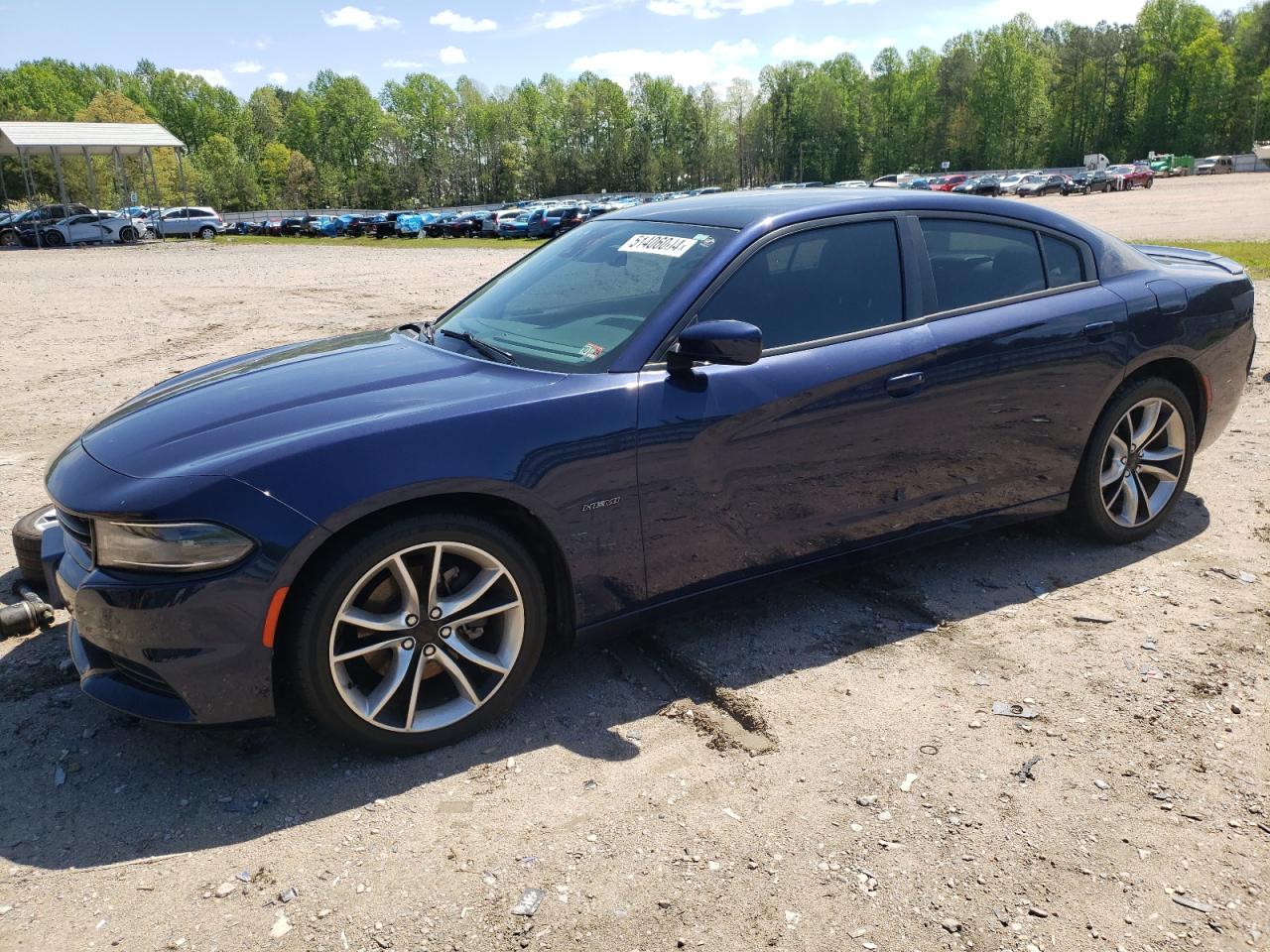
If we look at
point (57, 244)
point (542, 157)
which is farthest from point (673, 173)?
point (57, 244)

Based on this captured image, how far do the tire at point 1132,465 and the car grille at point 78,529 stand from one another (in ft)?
12.9

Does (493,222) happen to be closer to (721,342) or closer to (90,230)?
(90,230)

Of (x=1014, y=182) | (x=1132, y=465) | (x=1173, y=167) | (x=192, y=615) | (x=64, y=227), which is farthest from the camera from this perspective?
(x=1173, y=167)

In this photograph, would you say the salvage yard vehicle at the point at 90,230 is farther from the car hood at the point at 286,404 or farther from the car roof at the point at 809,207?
the car roof at the point at 809,207

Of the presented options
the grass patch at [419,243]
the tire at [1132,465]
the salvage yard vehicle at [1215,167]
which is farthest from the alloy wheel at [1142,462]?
the salvage yard vehicle at [1215,167]

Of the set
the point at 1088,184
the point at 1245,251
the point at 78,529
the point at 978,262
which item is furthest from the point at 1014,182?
the point at 78,529

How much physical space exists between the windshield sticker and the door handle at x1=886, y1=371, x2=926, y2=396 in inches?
36.2

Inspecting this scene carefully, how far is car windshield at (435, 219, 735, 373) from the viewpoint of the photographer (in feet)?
11.5

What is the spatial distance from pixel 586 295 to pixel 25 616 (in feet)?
8.29

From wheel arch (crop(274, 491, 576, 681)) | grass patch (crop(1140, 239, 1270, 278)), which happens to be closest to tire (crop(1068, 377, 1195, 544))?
wheel arch (crop(274, 491, 576, 681))

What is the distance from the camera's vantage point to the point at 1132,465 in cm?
462

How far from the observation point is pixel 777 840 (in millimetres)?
2688

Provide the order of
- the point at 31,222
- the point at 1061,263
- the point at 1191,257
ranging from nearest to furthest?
the point at 1061,263 < the point at 1191,257 < the point at 31,222

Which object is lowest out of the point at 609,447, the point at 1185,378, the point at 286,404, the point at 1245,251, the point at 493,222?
the point at 493,222
